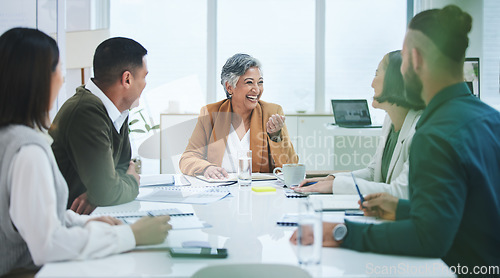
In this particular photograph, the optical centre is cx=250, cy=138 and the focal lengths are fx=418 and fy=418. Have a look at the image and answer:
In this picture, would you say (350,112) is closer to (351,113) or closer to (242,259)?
(351,113)

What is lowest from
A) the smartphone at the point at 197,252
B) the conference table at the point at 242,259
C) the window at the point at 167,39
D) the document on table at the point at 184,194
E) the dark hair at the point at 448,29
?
the document on table at the point at 184,194

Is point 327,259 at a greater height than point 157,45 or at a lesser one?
lesser

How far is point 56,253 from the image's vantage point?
2.78 feet

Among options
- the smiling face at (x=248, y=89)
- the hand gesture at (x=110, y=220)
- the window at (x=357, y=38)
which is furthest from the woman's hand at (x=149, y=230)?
the window at (x=357, y=38)

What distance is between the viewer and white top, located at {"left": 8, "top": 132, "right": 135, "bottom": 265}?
85cm

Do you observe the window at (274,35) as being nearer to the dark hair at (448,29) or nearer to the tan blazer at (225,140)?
the tan blazer at (225,140)

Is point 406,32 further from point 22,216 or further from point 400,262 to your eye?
point 22,216

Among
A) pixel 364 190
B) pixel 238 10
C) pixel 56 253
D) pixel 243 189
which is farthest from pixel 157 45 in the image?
pixel 56 253

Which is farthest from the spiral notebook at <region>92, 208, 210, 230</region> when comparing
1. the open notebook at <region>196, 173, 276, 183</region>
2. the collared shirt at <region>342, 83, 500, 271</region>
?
the open notebook at <region>196, 173, 276, 183</region>

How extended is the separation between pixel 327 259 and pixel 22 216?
2.08 ft

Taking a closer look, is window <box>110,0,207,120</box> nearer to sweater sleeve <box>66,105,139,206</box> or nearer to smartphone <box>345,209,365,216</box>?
sweater sleeve <box>66,105,139,206</box>

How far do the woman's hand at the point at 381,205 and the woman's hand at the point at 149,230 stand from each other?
0.56 m

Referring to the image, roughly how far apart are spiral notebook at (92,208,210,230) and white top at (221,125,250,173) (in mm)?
1280

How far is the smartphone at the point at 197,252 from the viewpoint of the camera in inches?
34.9
